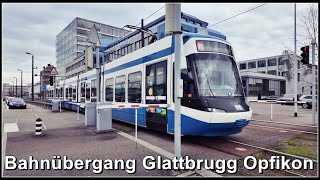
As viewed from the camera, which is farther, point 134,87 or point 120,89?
point 120,89

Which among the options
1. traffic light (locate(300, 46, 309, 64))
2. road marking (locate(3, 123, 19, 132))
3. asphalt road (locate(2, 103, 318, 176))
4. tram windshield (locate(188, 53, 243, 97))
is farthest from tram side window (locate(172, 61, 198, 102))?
traffic light (locate(300, 46, 309, 64))

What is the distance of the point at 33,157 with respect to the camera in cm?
652

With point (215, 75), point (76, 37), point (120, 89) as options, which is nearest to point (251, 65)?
point (76, 37)

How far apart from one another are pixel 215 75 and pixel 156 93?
7.90ft

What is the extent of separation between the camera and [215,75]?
757cm

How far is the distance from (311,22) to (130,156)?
16.6m

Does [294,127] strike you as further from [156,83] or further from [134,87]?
[134,87]

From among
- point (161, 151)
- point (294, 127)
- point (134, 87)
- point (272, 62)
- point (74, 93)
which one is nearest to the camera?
point (161, 151)

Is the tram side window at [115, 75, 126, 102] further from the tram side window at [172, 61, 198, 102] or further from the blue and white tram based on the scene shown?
the tram side window at [172, 61, 198, 102]

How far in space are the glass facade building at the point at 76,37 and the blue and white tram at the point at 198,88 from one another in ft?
211

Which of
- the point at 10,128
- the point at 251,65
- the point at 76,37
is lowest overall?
the point at 10,128

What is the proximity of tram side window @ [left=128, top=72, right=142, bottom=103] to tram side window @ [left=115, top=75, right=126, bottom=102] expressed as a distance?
0.75 m

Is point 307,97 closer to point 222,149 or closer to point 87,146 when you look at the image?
point 222,149

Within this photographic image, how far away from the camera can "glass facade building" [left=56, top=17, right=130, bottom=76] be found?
77625mm
